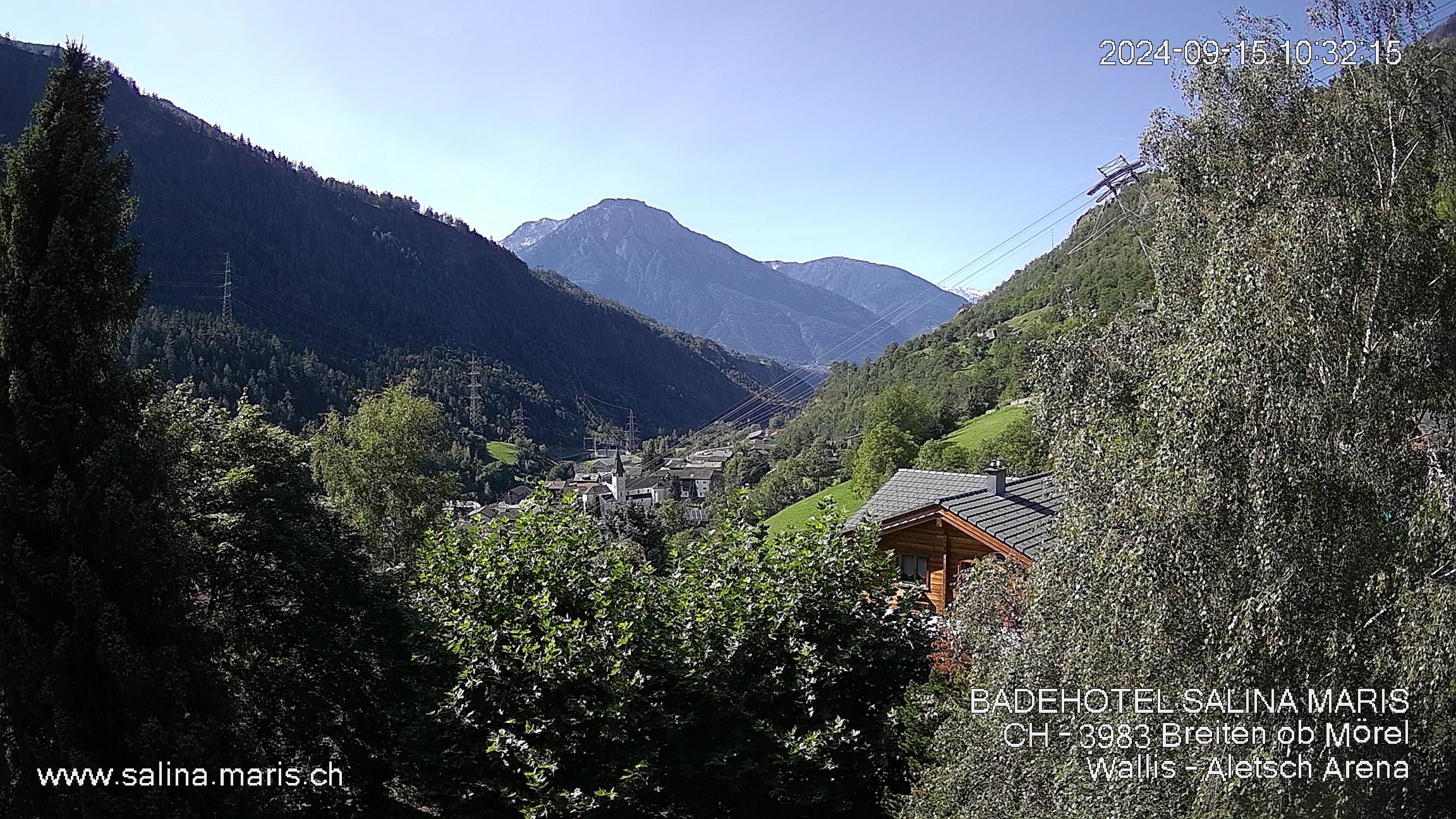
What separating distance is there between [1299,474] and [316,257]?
596 feet

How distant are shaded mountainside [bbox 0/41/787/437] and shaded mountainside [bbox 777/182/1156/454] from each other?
68.1 metres

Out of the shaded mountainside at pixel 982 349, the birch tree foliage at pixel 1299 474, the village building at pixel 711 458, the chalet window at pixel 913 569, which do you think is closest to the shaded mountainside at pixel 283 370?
the village building at pixel 711 458

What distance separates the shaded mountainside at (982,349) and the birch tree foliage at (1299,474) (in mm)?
50049

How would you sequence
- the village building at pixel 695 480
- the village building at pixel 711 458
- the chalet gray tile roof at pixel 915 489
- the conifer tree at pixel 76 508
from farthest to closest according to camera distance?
the village building at pixel 711 458 < the village building at pixel 695 480 < the chalet gray tile roof at pixel 915 489 < the conifer tree at pixel 76 508

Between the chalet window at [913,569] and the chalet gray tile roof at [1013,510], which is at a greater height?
the chalet gray tile roof at [1013,510]

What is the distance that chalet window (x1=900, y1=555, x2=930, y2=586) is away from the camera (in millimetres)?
17438

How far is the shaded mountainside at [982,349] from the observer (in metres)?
72.9

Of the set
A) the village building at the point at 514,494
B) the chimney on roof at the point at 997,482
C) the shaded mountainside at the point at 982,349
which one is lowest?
the village building at the point at 514,494

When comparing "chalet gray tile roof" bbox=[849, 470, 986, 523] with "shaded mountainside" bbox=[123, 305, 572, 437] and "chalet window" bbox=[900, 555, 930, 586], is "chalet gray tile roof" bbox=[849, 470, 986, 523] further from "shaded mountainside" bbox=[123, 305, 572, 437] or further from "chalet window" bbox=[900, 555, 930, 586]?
"shaded mountainside" bbox=[123, 305, 572, 437]

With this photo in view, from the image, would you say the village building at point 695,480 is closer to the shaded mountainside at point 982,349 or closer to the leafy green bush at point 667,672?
the shaded mountainside at point 982,349

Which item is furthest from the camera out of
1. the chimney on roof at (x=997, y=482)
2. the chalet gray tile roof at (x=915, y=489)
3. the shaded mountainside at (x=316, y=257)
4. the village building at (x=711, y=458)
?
the shaded mountainside at (x=316, y=257)

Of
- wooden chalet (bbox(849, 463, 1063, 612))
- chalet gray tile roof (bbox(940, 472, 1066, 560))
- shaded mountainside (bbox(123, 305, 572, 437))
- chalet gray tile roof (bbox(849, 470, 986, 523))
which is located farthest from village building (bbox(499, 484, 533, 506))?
chalet gray tile roof (bbox(940, 472, 1066, 560))

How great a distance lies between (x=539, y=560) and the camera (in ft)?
39.2

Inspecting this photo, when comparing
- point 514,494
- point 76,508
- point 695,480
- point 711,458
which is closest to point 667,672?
point 76,508
